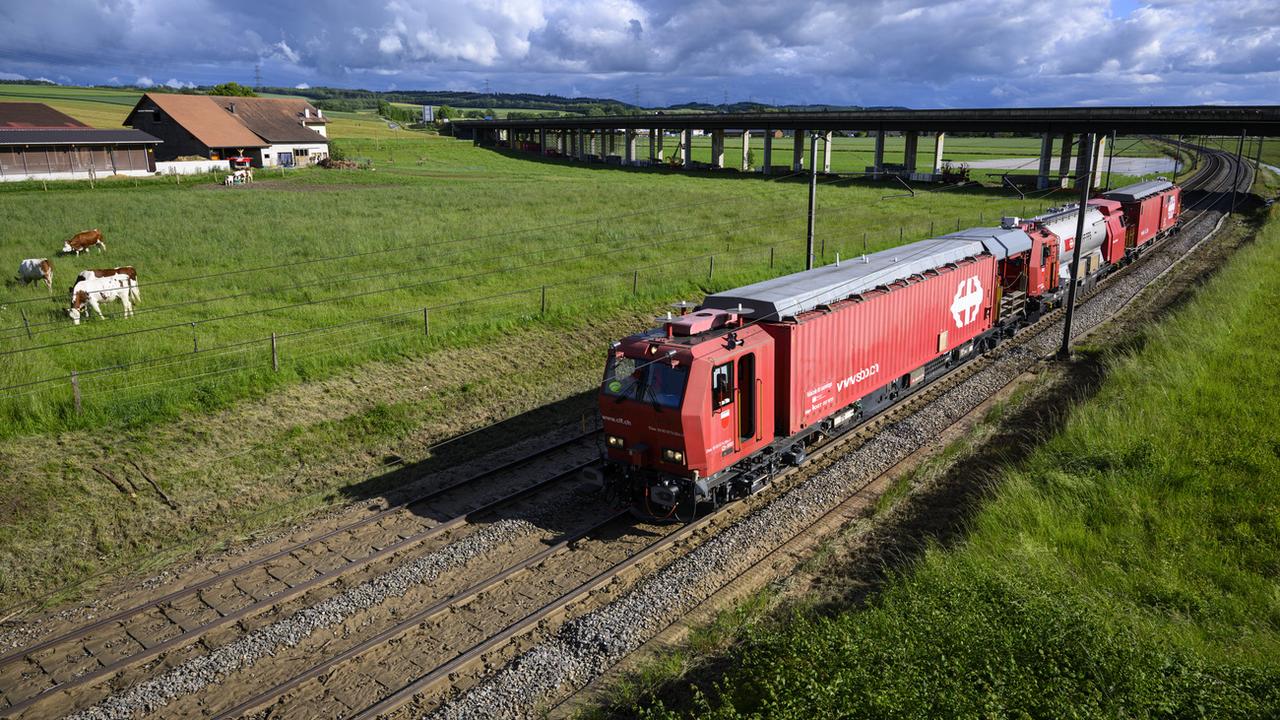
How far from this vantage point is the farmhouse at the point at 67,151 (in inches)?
2319

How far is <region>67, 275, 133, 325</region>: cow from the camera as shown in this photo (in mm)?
22219

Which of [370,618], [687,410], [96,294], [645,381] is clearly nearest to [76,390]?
[96,294]

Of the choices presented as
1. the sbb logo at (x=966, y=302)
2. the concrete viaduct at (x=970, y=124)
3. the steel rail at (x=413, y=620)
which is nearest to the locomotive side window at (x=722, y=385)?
the steel rail at (x=413, y=620)

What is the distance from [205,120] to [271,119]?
34.5 feet

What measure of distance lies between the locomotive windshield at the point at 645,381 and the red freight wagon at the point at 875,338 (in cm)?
253

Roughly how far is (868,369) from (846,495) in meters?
3.25

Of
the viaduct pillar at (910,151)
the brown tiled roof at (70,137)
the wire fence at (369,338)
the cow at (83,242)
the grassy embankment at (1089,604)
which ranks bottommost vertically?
the grassy embankment at (1089,604)

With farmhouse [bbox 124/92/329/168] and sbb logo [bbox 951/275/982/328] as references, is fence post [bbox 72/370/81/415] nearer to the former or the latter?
sbb logo [bbox 951/275/982/328]

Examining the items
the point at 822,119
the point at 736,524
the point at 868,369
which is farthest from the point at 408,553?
the point at 822,119

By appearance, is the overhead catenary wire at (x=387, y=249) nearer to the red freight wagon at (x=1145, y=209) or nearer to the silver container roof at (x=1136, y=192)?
the silver container roof at (x=1136, y=192)

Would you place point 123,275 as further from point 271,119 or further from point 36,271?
point 271,119

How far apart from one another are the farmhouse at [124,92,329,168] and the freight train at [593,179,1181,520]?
74.3 meters

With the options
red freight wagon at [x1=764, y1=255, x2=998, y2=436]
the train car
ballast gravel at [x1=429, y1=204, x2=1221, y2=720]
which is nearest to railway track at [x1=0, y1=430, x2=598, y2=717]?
the train car

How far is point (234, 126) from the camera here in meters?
79.6
